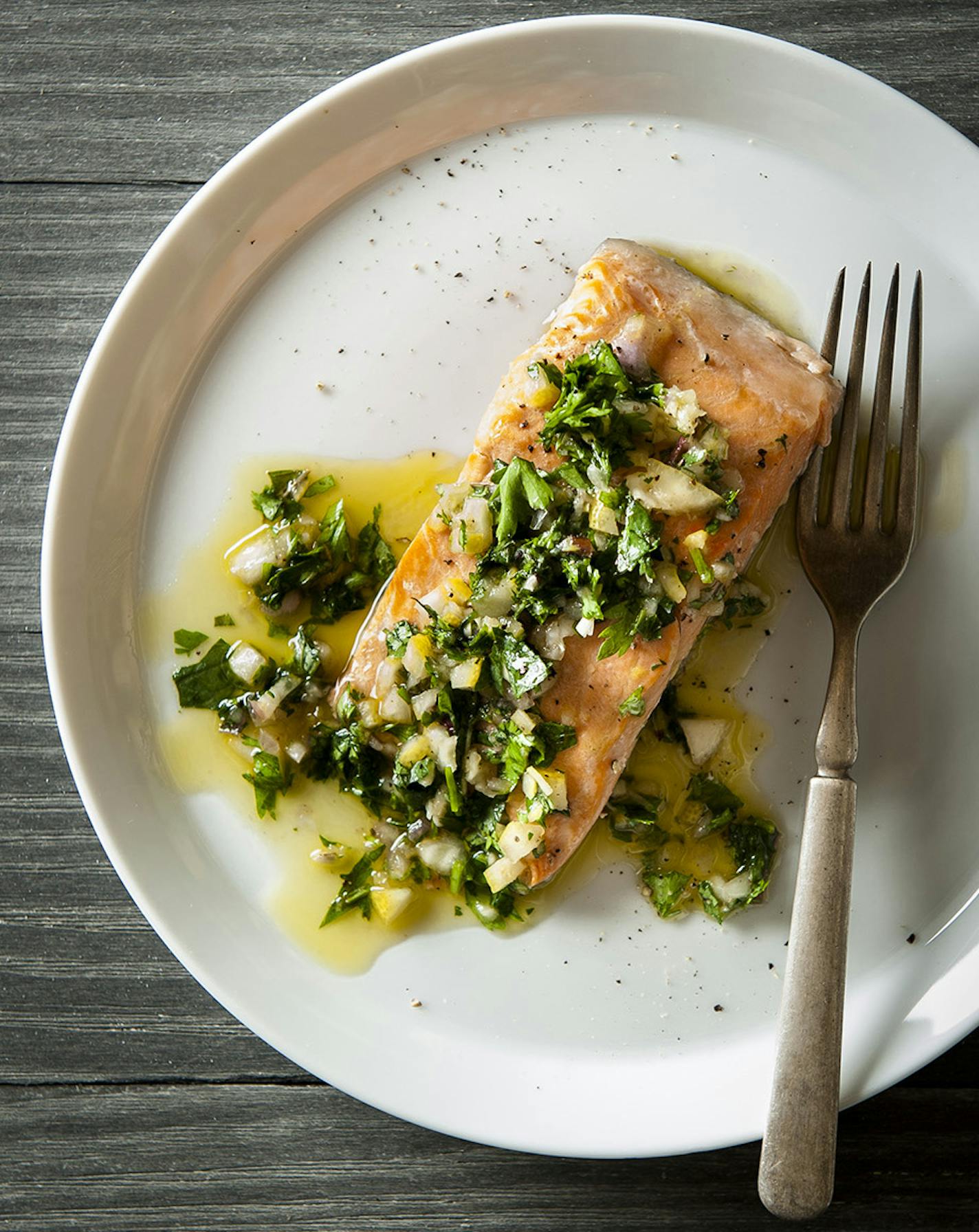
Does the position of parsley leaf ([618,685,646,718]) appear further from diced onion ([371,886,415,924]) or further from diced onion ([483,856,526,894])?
diced onion ([371,886,415,924])

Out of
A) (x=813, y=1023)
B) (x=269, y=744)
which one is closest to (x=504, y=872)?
(x=269, y=744)

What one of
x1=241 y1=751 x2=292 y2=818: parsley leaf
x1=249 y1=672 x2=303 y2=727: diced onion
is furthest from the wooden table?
x1=249 y1=672 x2=303 y2=727: diced onion

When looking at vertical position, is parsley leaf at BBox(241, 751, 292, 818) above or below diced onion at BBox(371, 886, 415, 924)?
above

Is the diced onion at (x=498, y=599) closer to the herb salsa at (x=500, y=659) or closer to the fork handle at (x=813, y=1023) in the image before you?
the herb salsa at (x=500, y=659)

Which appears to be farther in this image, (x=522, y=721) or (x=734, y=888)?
(x=734, y=888)

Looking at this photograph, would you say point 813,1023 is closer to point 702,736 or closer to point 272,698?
point 702,736

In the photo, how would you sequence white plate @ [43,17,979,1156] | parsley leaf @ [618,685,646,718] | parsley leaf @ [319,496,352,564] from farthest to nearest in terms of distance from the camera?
parsley leaf @ [319,496,352,564]
white plate @ [43,17,979,1156]
parsley leaf @ [618,685,646,718]

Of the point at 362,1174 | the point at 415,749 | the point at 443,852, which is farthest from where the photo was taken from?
the point at 362,1174

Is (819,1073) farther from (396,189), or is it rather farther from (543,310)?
(396,189)

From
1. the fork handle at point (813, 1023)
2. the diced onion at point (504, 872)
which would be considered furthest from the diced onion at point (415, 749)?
the fork handle at point (813, 1023)
